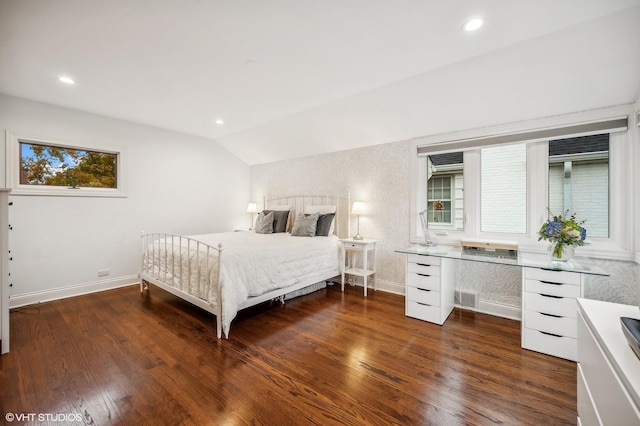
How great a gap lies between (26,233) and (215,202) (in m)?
2.51

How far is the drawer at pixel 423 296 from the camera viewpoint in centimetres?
274

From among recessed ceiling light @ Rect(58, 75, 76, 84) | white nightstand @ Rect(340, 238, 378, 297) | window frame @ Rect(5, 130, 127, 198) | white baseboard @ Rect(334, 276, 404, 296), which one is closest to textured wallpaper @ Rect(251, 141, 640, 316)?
white baseboard @ Rect(334, 276, 404, 296)

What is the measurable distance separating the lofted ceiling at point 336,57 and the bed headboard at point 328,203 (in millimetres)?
1321

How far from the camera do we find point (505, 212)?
9.84 ft

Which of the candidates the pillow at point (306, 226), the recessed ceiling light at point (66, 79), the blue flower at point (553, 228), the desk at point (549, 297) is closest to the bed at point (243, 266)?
the pillow at point (306, 226)

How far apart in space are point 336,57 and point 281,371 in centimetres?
257

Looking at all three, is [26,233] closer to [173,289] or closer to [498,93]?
[173,289]

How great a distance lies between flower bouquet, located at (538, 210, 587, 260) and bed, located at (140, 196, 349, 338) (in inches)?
96.7

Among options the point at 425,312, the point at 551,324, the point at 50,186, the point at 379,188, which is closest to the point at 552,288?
the point at 551,324

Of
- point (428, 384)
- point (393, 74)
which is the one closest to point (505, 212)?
point (393, 74)

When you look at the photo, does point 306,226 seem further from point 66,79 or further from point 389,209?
point 66,79

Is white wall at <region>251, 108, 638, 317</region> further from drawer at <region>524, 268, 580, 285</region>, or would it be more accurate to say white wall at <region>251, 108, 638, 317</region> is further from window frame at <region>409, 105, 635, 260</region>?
drawer at <region>524, 268, 580, 285</region>

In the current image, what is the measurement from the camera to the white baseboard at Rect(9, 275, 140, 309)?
10.3 ft

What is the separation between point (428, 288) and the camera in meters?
2.79
